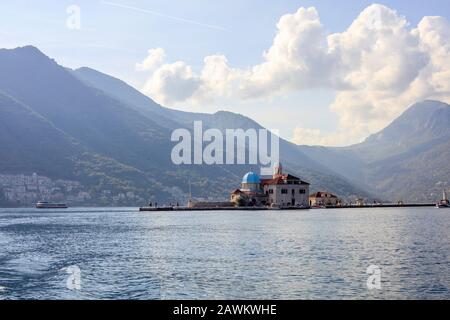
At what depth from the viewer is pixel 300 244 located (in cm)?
8788

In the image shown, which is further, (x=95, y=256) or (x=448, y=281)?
(x=95, y=256)

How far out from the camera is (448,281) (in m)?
51.3

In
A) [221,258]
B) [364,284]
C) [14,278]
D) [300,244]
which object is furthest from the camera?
[300,244]

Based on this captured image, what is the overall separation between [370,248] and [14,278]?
4938 cm

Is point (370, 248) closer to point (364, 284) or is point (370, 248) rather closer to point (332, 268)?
point (332, 268)

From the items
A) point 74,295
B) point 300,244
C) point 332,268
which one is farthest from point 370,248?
point 74,295

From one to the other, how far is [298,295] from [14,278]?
29.0 meters
